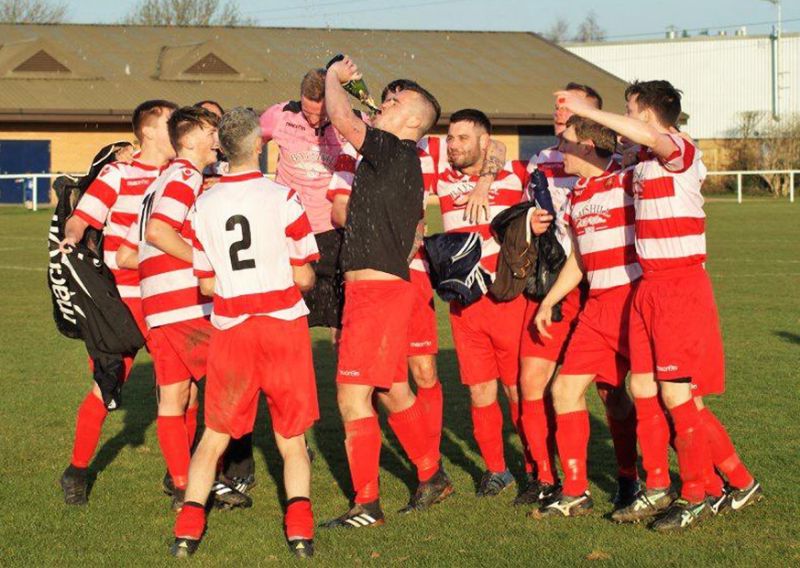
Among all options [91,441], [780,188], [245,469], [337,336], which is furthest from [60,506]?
[780,188]

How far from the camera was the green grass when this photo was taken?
6418 mm

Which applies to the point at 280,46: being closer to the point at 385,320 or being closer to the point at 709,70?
the point at 709,70

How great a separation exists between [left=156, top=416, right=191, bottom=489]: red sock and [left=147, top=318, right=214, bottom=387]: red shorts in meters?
0.23

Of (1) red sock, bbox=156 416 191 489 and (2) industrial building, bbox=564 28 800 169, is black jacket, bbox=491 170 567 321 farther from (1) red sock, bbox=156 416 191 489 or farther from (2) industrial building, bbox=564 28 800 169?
(2) industrial building, bbox=564 28 800 169

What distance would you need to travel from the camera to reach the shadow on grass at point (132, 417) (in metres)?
8.88

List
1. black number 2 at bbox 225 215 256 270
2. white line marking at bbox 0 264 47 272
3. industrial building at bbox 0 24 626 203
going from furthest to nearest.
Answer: industrial building at bbox 0 24 626 203 < white line marking at bbox 0 264 47 272 < black number 2 at bbox 225 215 256 270

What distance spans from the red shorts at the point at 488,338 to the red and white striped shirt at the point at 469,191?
0.27 meters

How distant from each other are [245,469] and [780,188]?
43.1 m

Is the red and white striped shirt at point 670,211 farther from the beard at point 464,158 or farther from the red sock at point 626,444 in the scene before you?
the beard at point 464,158

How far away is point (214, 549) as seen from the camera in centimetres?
661

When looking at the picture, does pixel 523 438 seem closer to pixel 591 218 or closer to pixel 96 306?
pixel 591 218

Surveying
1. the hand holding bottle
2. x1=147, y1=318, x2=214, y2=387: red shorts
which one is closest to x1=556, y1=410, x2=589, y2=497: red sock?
x1=147, y1=318, x2=214, y2=387: red shorts

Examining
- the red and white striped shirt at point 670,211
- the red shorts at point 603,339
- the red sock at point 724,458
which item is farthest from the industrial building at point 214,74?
the red and white striped shirt at point 670,211

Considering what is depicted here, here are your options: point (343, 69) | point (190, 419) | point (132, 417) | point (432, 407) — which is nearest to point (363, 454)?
point (432, 407)
